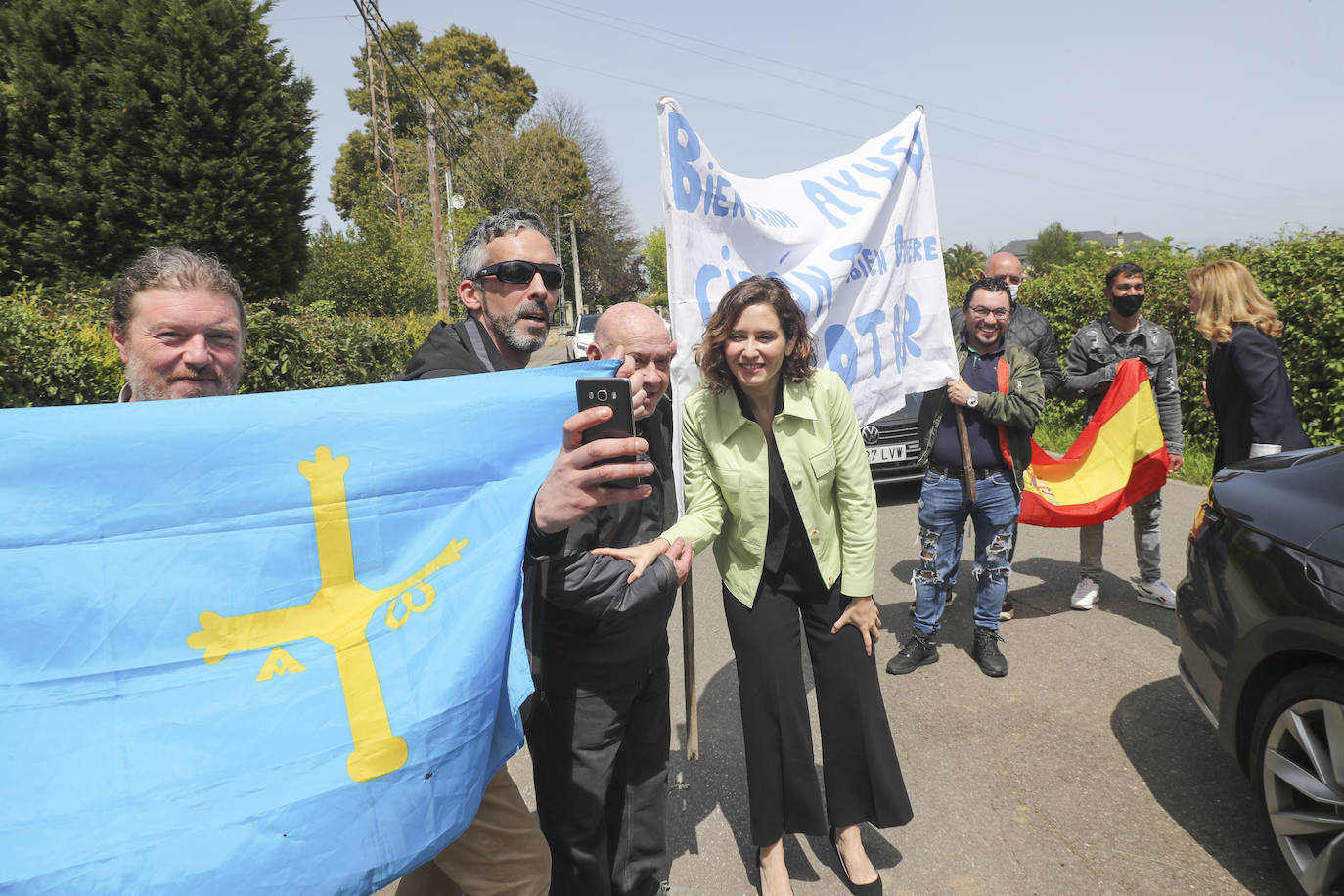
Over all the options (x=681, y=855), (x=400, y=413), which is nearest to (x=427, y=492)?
(x=400, y=413)

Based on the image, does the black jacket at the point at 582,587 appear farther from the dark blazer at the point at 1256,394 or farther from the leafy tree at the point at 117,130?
the leafy tree at the point at 117,130

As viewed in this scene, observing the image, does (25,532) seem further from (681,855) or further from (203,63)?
(203,63)

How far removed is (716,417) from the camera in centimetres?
270

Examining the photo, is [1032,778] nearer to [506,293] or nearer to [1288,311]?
[506,293]

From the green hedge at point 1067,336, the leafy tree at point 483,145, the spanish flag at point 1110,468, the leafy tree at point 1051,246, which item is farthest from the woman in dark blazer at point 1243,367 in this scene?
Answer: the leafy tree at point 1051,246

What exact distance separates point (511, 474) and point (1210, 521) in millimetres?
2792

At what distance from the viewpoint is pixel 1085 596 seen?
4812 millimetres

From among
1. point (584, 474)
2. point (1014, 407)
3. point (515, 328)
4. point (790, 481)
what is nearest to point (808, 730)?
point (790, 481)

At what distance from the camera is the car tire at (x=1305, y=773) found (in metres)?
2.21

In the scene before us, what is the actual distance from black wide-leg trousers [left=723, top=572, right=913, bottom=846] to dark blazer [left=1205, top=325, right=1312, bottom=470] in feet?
9.21

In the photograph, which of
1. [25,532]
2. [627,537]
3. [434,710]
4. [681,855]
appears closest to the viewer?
[25,532]

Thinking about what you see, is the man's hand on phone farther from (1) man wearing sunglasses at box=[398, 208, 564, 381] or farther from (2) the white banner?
(2) the white banner

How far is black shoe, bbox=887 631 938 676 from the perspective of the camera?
4.10 meters

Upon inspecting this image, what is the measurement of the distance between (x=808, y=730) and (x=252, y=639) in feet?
6.09
